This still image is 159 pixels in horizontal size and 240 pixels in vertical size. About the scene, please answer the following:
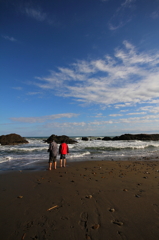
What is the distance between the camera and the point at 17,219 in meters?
3.55

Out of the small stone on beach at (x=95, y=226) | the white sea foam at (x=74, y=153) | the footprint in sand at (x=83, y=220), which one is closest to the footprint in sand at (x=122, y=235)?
the small stone on beach at (x=95, y=226)

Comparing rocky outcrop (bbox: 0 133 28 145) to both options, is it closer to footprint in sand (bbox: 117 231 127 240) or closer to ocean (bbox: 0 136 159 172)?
ocean (bbox: 0 136 159 172)

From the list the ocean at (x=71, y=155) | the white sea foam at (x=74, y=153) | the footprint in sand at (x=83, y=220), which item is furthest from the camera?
the white sea foam at (x=74, y=153)

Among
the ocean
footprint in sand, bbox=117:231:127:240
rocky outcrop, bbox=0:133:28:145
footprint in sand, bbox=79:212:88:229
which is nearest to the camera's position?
footprint in sand, bbox=117:231:127:240

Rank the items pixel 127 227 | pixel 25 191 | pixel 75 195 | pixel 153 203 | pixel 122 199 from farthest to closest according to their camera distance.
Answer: pixel 25 191, pixel 75 195, pixel 122 199, pixel 153 203, pixel 127 227

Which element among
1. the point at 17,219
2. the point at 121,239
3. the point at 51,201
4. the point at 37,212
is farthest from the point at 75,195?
the point at 121,239

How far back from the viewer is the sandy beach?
2996mm

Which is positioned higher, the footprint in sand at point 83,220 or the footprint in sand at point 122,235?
the footprint in sand at point 83,220

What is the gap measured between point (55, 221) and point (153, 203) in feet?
9.60

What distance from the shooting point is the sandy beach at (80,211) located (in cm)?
300

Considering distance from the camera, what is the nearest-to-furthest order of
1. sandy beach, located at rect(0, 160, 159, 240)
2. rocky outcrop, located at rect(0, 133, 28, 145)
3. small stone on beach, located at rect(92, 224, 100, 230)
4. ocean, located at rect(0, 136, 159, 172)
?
1. sandy beach, located at rect(0, 160, 159, 240)
2. small stone on beach, located at rect(92, 224, 100, 230)
3. ocean, located at rect(0, 136, 159, 172)
4. rocky outcrop, located at rect(0, 133, 28, 145)

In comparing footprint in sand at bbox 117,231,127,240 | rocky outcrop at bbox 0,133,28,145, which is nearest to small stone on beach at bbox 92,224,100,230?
footprint in sand at bbox 117,231,127,240

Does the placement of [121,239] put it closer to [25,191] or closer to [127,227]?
[127,227]

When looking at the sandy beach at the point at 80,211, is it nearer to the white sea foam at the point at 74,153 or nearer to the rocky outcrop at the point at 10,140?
the white sea foam at the point at 74,153
